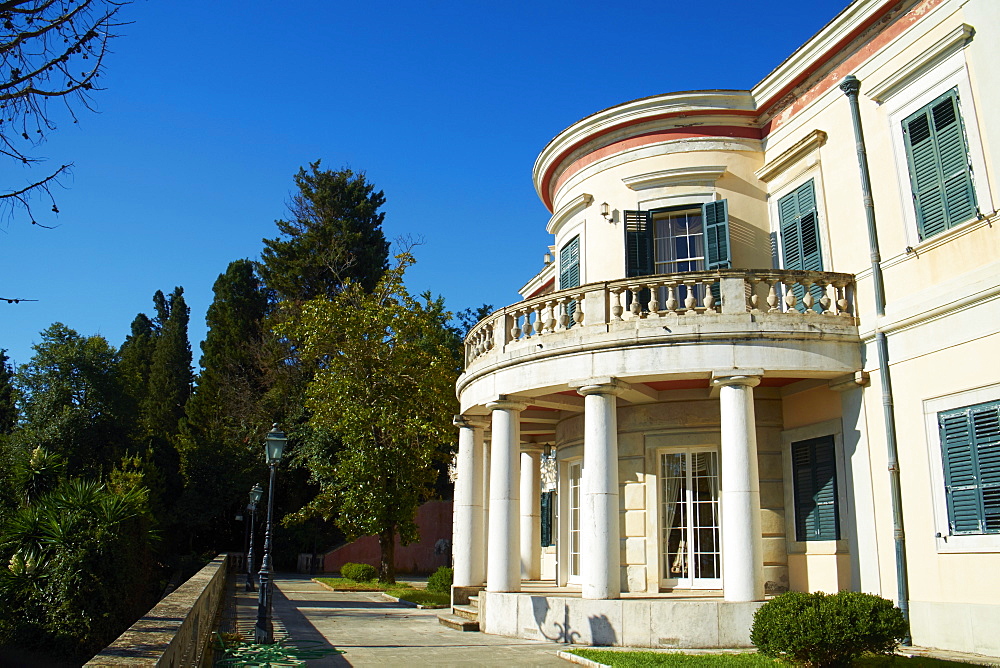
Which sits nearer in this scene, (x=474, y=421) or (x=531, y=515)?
(x=474, y=421)

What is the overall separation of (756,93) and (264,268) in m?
40.0

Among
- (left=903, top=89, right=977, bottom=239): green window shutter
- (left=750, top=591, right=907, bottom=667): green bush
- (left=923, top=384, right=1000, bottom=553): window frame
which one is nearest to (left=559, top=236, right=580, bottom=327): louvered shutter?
(left=903, top=89, right=977, bottom=239): green window shutter

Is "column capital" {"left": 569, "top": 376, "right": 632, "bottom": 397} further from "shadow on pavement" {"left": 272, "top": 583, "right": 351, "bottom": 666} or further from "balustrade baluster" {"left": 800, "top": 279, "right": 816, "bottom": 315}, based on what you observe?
"shadow on pavement" {"left": 272, "top": 583, "right": 351, "bottom": 666}

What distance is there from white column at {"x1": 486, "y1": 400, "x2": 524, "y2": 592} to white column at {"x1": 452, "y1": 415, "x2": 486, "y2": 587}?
2277 mm

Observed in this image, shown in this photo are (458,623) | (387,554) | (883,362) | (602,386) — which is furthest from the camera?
(387,554)

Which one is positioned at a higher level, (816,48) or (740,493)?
(816,48)

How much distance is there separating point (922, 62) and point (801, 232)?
3.38m

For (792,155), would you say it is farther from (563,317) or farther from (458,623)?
(458,623)

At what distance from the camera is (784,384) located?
47.4ft

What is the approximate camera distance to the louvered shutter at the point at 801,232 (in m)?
14.0

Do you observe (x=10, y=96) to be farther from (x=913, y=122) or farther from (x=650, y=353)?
(x=913, y=122)

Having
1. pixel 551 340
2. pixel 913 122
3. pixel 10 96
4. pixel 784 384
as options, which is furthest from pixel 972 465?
pixel 10 96

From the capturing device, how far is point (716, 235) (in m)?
15.0

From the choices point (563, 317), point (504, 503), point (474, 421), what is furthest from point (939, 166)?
point (474, 421)
